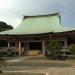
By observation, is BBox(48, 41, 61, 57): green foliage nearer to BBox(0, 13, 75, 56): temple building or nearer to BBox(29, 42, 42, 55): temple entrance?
BBox(0, 13, 75, 56): temple building

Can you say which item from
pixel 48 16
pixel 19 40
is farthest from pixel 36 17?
pixel 19 40

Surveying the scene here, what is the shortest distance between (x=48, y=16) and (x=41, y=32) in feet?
22.2

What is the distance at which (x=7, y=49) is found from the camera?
28781 mm

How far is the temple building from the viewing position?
28333 millimetres

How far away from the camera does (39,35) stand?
94.0ft

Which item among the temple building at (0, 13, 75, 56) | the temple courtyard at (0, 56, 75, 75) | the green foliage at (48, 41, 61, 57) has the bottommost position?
the temple courtyard at (0, 56, 75, 75)

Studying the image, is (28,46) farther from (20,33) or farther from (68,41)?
(68,41)

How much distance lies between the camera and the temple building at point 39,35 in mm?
28333

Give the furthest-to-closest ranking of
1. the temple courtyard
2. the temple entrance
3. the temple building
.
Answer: the temple entrance, the temple building, the temple courtyard

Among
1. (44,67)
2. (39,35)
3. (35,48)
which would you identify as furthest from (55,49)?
(44,67)

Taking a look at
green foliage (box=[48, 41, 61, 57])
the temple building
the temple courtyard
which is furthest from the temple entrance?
the temple courtyard

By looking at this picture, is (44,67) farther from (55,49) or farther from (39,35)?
(39,35)

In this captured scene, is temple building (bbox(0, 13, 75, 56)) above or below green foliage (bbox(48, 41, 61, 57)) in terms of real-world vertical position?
above

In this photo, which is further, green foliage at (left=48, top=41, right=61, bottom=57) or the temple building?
the temple building
